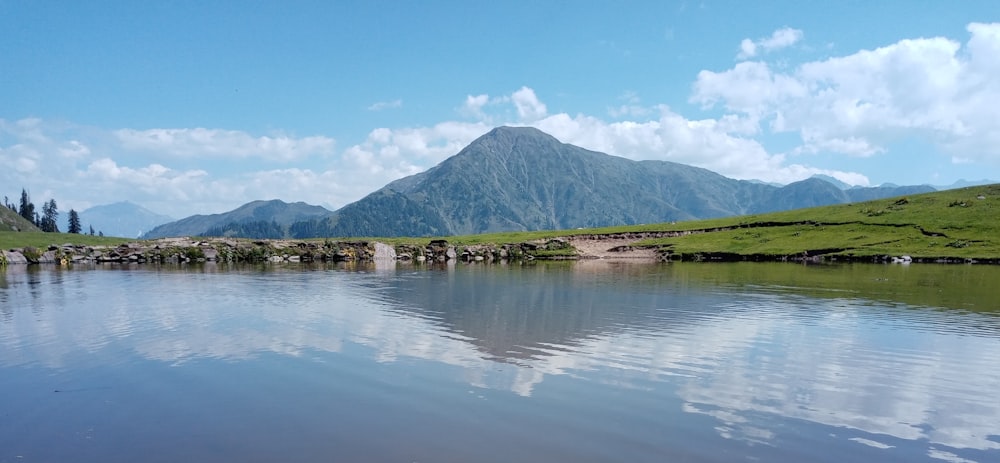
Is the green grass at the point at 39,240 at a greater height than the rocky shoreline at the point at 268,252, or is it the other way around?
the green grass at the point at 39,240

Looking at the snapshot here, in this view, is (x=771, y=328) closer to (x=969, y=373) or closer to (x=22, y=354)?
(x=969, y=373)

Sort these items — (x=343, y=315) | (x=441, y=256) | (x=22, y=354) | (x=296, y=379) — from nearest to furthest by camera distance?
(x=296, y=379), (x=22, y=354), (x=343, y=315), (x=441, y=256)

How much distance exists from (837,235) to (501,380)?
8764 cm

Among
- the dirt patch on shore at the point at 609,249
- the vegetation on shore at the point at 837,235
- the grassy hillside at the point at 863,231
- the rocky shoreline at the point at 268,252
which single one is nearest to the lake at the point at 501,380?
the vegetation on shore at the point at 837,235

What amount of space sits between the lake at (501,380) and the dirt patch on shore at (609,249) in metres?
55.7

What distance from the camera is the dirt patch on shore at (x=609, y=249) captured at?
3531 inches

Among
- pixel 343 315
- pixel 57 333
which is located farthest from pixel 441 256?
pixel 57 333

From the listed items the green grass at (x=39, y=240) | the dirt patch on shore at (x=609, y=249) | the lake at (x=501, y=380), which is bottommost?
the lake at (x=501, y=380)

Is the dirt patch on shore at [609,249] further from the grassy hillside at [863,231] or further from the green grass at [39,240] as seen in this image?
the green grass at [39,240]

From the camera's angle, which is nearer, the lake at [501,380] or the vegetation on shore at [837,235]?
the lake at [501,380]

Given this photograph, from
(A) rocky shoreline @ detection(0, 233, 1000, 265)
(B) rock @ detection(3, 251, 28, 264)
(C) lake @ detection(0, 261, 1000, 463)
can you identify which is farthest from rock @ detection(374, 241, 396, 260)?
(C) lake @ detection(0, 261, 1000, 463)

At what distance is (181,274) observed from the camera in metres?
55.3

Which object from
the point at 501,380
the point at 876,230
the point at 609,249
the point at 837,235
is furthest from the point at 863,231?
the point at 501,380

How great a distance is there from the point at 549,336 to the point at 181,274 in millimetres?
47137
